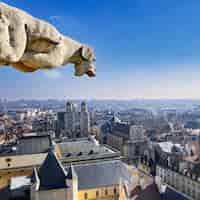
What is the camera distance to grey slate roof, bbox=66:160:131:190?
1925cm

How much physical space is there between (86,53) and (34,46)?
0.63 metres

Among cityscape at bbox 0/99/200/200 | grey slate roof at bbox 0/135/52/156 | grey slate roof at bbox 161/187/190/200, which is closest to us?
cityscape at bbox 0/99/200/200

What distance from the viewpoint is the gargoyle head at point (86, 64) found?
104 inches

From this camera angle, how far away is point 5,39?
1.93 metres

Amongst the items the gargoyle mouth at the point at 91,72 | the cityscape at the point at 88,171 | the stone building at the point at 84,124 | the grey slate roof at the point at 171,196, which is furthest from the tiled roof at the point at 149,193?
the stone building at the point at 84,124

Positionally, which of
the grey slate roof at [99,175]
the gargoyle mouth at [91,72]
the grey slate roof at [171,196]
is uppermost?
the gargoyle mouth at [91,72]

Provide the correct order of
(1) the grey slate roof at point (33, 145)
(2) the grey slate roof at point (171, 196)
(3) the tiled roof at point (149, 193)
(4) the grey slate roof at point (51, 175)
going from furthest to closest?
(1) the grey slate roof at point (33, 145) → (3) the tiled roof at point (149, 193) → (2) the grey slate roof at point (171, 196) → (4) the grey slate roof at point (51, 175)

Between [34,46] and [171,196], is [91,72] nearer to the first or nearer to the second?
[34,46]

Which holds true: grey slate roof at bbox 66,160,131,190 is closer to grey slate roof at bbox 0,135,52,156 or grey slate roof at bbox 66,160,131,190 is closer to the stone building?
grey slate roof at bbox 0,135,52,156

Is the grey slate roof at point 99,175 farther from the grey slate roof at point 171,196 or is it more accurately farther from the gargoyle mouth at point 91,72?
the gargoyle mouth at point 91,72

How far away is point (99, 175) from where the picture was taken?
64.8ft

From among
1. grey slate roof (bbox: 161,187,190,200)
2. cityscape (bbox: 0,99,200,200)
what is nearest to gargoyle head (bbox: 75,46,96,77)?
cityscape (bbox: 0,99,200,200)

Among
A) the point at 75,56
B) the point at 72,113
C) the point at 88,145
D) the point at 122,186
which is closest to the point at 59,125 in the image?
the point at 72,113

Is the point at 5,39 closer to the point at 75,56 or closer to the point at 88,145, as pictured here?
the point at 75,56
